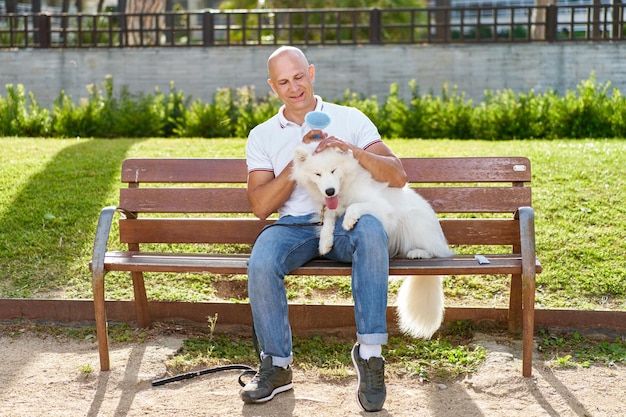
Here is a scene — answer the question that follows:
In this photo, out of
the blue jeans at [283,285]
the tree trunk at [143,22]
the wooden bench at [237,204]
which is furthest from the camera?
the tree trunk at [143,22]

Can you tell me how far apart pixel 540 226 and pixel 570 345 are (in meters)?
1.65

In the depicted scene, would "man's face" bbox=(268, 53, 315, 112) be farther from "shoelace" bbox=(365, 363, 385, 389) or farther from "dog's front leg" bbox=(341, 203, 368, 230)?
"shoelace" bbox=(365, 363, 385, 389)

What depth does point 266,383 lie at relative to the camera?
3646 millimetres

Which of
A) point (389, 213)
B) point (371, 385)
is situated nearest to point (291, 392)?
point (371, 385)

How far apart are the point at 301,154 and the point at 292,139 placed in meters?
0.38

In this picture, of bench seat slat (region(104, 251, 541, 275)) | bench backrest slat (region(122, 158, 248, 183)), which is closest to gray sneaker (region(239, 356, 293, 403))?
bench seat slat (region(104, 251, 541, 275))

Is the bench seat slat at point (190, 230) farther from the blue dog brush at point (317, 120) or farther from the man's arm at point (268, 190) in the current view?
the blue dog brush at point (317, 120)

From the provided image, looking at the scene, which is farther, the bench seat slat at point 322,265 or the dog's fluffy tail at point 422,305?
the dog's fluffy tail at point 422,305

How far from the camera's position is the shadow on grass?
5.36 meters

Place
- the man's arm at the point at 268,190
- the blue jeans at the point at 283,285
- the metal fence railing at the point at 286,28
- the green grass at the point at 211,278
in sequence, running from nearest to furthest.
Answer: the blue jeans at the point at 283,285
the man's arm at the point at 268,190
the green grass at the point at 211,278
the metal fence railing at the point at 286,28

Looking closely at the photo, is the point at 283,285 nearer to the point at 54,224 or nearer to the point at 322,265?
the point at 322,265

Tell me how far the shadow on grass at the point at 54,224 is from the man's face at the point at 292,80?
2065 mm

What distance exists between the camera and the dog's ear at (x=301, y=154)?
12.4 feet

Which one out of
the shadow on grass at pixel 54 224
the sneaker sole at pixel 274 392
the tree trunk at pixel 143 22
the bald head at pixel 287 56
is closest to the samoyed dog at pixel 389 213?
the bald head at pixel 287 56
